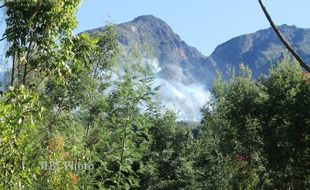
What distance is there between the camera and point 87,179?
509 inches

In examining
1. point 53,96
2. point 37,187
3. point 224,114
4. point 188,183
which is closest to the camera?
point 37,187

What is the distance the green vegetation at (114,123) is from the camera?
7289 millimetres

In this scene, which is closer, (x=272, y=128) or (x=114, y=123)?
(x=114, y=123)

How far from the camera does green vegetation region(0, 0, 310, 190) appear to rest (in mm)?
7289

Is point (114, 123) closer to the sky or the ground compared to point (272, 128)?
closer to the ground

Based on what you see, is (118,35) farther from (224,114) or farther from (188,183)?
(188,183)

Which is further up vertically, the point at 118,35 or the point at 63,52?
the point at 118,35

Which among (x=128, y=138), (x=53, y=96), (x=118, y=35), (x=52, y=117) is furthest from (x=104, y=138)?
(x=118, y=35)

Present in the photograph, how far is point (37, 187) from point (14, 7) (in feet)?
19.6

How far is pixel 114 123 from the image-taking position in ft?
42.4

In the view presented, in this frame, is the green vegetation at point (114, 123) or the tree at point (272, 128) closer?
the green vegetation at point (114, 123)

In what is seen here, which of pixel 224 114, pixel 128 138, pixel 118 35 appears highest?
pixel 118 35

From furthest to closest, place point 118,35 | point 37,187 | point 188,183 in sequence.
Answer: point 188,183, point 118,35, point 37,187

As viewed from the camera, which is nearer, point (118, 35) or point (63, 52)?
point (63, 52)
